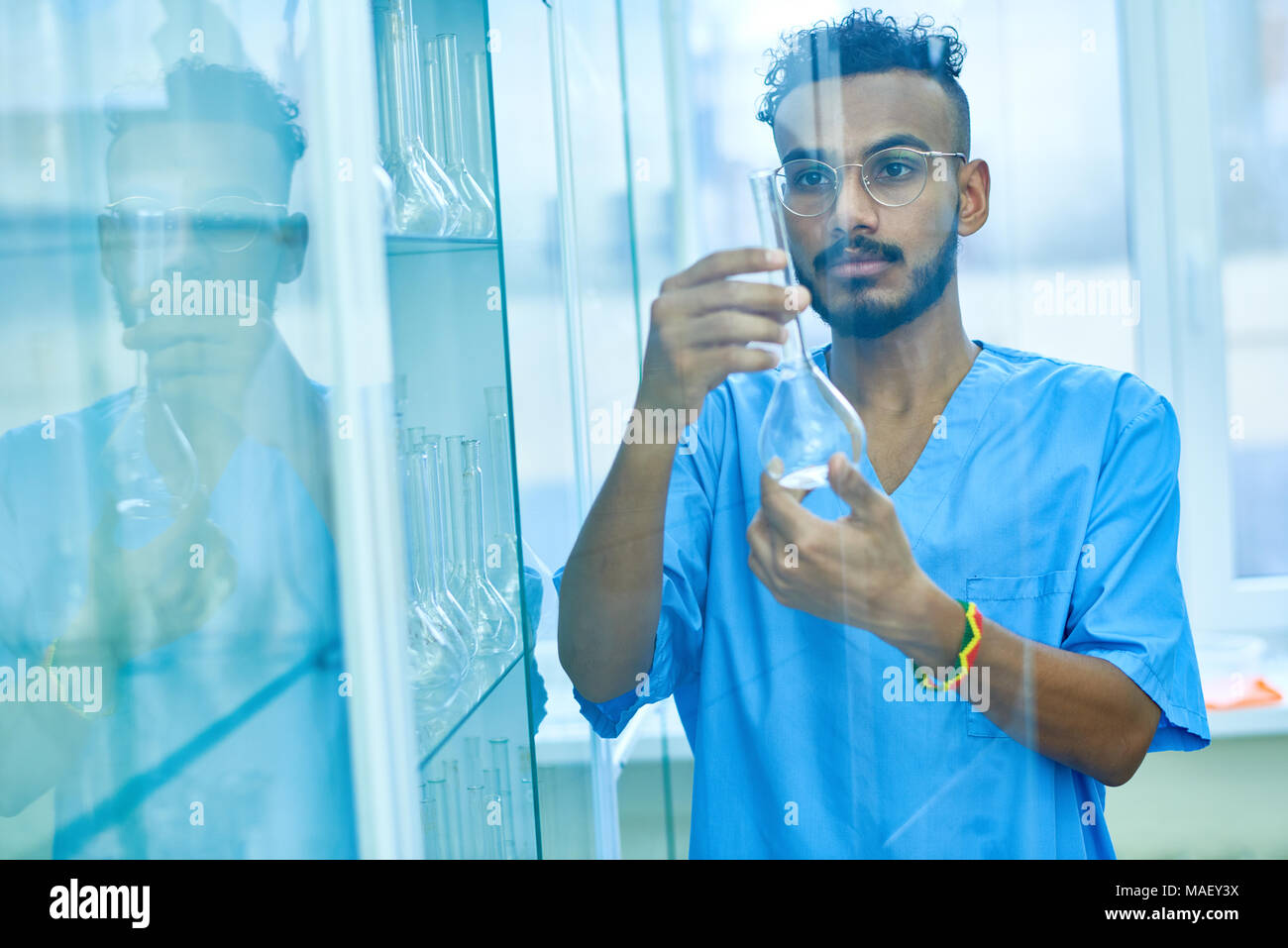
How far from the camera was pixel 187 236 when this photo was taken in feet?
2.17

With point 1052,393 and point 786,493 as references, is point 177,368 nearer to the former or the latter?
point 786,493

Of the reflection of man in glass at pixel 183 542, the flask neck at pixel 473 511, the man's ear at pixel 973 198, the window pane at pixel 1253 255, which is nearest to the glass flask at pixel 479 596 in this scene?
the flask neck at pixel 473 511

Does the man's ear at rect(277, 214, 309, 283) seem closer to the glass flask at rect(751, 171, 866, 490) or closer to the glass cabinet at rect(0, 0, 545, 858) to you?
the glass cabinet at rect(0, 0, 545, 858)

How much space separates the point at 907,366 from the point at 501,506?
0.38 meters

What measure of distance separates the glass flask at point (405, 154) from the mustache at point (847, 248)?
0.32m

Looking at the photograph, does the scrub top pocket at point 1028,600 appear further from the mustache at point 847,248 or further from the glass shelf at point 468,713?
the glass shelf at point 468,713

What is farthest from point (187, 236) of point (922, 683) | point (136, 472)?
point (922, 683)

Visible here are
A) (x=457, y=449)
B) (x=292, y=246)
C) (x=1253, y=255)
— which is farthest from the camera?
(x=1253, y=255)

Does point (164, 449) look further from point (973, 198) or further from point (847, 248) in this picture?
point (973, 198)

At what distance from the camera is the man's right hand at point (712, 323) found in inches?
27.1

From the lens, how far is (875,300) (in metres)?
0.80

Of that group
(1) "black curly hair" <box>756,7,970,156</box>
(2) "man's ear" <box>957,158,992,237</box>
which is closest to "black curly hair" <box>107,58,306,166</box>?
(1) "black curly hair" <box>756,7,970,156</box>

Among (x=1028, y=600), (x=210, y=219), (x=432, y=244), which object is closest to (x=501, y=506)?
(x=432, y=244)

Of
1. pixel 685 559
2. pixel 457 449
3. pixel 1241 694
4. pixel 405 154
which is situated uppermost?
pixel 405 154
